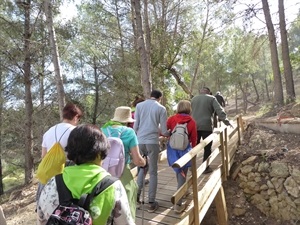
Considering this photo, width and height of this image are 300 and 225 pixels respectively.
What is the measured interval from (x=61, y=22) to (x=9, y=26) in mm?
1764

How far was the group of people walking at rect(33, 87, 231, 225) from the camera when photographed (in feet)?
4.58

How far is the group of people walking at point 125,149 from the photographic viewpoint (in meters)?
1.40

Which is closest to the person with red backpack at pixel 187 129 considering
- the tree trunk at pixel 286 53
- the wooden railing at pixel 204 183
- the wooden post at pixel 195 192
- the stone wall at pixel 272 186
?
the wooden railing at pixel 204 183

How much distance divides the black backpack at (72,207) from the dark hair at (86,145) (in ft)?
0.58

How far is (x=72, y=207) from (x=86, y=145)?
1.22 ft

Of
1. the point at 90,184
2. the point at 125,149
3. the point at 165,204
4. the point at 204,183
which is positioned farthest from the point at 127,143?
the point at 204,183

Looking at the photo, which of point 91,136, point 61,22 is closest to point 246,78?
point 61,22

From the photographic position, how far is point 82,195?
1341 millimetres

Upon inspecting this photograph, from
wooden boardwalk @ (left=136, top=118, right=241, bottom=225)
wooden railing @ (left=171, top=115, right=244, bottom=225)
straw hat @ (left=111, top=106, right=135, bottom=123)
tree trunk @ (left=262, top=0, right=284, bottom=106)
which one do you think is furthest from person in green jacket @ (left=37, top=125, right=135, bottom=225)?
tree trunk @ (left=262, top=0, right=284, bottom=106)

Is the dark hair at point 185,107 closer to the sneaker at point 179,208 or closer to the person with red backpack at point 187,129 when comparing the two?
the person with red backpack at point 187,129

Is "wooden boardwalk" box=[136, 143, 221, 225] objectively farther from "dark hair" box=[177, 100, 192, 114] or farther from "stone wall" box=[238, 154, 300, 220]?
"dark hair" box=[177, 100, 192, 114]

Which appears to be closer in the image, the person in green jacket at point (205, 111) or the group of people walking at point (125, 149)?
the group of people walking at point (125, 149)

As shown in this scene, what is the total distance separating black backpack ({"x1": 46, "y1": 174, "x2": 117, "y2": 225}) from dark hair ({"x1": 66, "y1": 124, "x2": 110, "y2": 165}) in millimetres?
177

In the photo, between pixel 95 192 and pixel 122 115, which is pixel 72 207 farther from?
pixel 122 115
